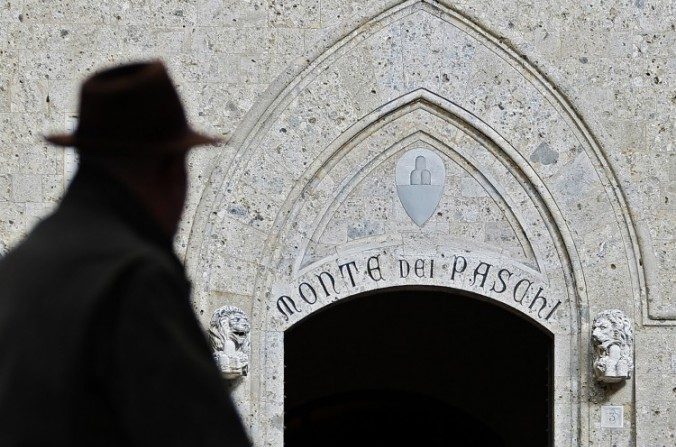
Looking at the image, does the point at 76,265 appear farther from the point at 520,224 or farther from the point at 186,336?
the point at 520,224

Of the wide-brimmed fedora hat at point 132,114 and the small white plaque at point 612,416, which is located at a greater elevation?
the small white plaque at point 612,416

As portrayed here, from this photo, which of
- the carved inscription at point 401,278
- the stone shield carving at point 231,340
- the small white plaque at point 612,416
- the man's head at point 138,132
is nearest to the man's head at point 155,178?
the man's head at point 138,132

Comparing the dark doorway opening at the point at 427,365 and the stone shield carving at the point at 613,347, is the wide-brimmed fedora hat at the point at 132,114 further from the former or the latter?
the dark doorway opening at the point at 427,365

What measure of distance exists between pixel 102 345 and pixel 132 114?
38 cm

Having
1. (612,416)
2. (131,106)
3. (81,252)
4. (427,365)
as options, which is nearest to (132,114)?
(131,106)

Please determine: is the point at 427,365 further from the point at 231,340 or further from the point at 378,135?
the point at 231,340

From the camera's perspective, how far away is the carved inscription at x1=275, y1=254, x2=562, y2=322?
9938 mm

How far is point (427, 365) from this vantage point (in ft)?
48.6

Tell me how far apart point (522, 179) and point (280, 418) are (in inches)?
77.3

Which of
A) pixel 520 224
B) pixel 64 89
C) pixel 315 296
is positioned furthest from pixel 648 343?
pixel 64 89

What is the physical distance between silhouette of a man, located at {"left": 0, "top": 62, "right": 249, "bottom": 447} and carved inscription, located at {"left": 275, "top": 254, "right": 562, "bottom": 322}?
24.1ft

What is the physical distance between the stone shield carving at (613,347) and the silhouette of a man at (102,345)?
741 centimetres

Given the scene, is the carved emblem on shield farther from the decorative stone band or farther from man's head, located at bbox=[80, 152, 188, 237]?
man's head, located at bbox=[80, 152, 188, 237]

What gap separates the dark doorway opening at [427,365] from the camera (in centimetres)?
1458
